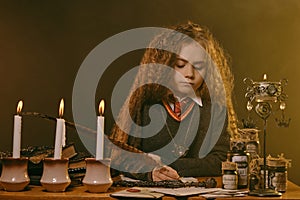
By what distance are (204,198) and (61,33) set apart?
3.88 feet

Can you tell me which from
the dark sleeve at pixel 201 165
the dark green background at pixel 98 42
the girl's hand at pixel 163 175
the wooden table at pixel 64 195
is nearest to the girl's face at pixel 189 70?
the dark green background at pixel 98 42

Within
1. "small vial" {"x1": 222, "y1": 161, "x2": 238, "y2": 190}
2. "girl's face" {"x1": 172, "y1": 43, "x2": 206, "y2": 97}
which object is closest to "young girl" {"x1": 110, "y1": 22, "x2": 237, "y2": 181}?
"girl's face" {"x1": 172, "y1": 43, "x2": 206, "y2": 97}

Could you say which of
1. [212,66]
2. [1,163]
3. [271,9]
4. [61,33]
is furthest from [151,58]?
[1,163]

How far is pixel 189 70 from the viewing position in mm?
2377

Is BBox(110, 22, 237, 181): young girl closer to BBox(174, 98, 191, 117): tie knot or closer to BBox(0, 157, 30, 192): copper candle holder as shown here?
BBox(174, 98, 191, 117): tie knot

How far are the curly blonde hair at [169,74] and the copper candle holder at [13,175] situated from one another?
0.71 metres

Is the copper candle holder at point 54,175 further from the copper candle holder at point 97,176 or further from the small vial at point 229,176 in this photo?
the small vial at point 229,176

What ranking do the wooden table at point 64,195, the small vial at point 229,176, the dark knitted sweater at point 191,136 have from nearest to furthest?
the wooden table at point 64,195, the small vial at point 229,176, the dark knitted sweater at point 191,136

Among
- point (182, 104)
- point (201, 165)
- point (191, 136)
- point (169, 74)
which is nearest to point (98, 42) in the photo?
point (169, 74)

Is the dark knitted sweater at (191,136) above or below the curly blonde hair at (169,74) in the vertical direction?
below

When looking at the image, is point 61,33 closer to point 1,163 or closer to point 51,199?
point 1,163

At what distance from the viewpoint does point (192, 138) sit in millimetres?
2293

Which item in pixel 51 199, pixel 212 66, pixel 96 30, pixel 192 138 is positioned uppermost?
pixel 96 30

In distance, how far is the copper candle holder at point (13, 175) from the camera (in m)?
1.67
